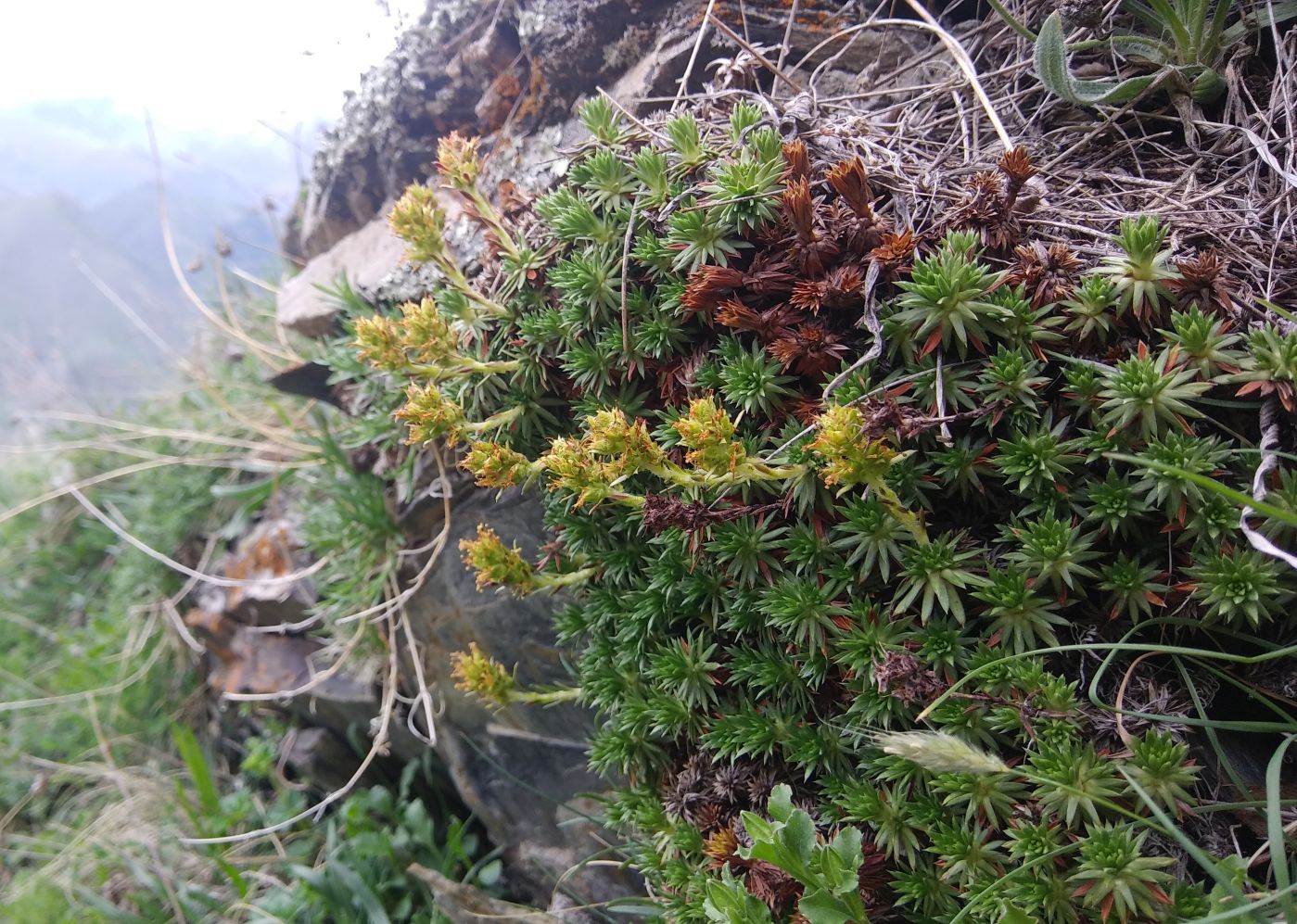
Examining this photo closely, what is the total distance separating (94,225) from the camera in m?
10.5

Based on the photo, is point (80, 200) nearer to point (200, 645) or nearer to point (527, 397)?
point (200, 645)

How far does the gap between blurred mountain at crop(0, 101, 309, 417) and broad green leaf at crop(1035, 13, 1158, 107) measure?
26.1ft

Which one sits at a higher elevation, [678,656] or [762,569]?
[762,569]

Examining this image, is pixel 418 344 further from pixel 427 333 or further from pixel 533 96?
pixel 533 96

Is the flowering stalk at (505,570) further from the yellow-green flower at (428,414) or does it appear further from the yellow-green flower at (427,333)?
the yellow-green flower at (427,333)

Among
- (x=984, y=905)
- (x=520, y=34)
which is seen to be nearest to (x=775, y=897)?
(x=984, y=905)

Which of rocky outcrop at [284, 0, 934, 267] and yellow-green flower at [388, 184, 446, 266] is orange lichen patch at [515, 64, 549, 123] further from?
yellow-green flower at [388, 184, 446, 266]

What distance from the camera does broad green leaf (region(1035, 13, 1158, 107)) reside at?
1.71m

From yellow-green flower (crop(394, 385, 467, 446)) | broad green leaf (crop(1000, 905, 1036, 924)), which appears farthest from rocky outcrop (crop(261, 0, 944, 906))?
broad green leaf (crop(1000, 905, 1036, 924))

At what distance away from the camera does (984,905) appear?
4.38 feet

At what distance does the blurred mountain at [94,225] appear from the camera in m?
8.27

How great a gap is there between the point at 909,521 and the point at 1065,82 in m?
1.14

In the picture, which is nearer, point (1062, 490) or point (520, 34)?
point (1062, 490)

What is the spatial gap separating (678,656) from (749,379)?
68 centimetres
